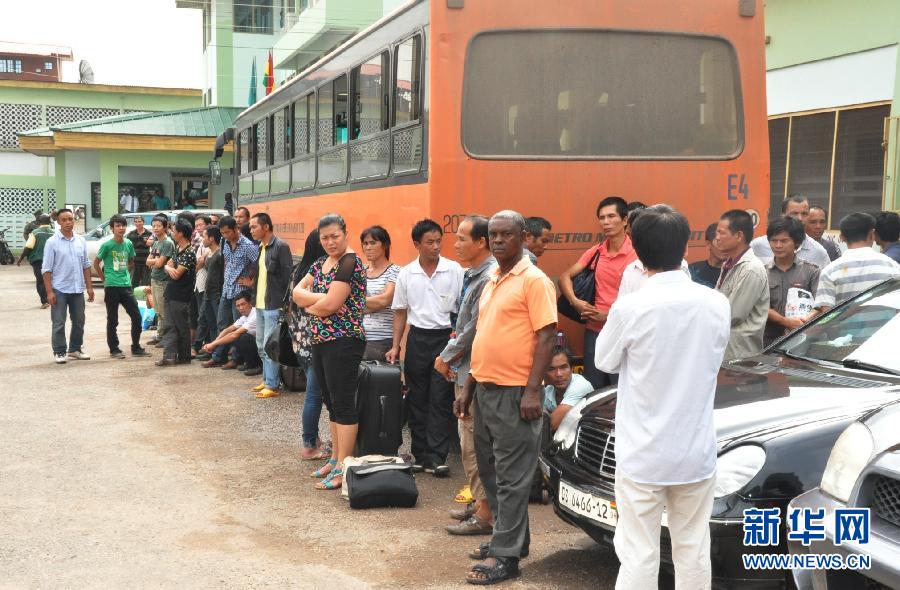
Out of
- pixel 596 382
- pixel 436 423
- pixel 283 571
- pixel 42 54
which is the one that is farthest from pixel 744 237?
pixel 42 54

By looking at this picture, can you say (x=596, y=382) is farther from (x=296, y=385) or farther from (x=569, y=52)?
(x=296, y=385)

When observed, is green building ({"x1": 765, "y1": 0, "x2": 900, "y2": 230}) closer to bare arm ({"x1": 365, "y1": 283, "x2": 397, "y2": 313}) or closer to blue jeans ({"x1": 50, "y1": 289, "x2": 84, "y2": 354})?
bare arm ({"x1": 365, "y1": 283, "x2": 397, "y2": 313})

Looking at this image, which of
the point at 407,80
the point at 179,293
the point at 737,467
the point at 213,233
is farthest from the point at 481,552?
the point at 213,233

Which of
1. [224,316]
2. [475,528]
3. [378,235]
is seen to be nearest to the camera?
[475,528]

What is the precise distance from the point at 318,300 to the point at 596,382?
7.28ft

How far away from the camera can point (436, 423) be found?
7.27 meters

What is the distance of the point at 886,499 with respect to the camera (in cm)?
370

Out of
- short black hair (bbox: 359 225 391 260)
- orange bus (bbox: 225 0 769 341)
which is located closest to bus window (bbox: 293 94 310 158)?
orange bus (bbox: 225 0 769 341)

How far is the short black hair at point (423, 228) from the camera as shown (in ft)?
23.6

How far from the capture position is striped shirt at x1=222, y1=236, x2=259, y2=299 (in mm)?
11656

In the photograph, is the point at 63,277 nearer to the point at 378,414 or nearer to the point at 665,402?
the point at 378,414

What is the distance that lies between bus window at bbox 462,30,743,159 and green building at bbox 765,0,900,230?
5302 millimetres

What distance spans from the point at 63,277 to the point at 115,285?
→ 0.68 metres

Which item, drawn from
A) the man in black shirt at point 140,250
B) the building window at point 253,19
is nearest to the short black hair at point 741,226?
the man in black shirt at point 140,250
